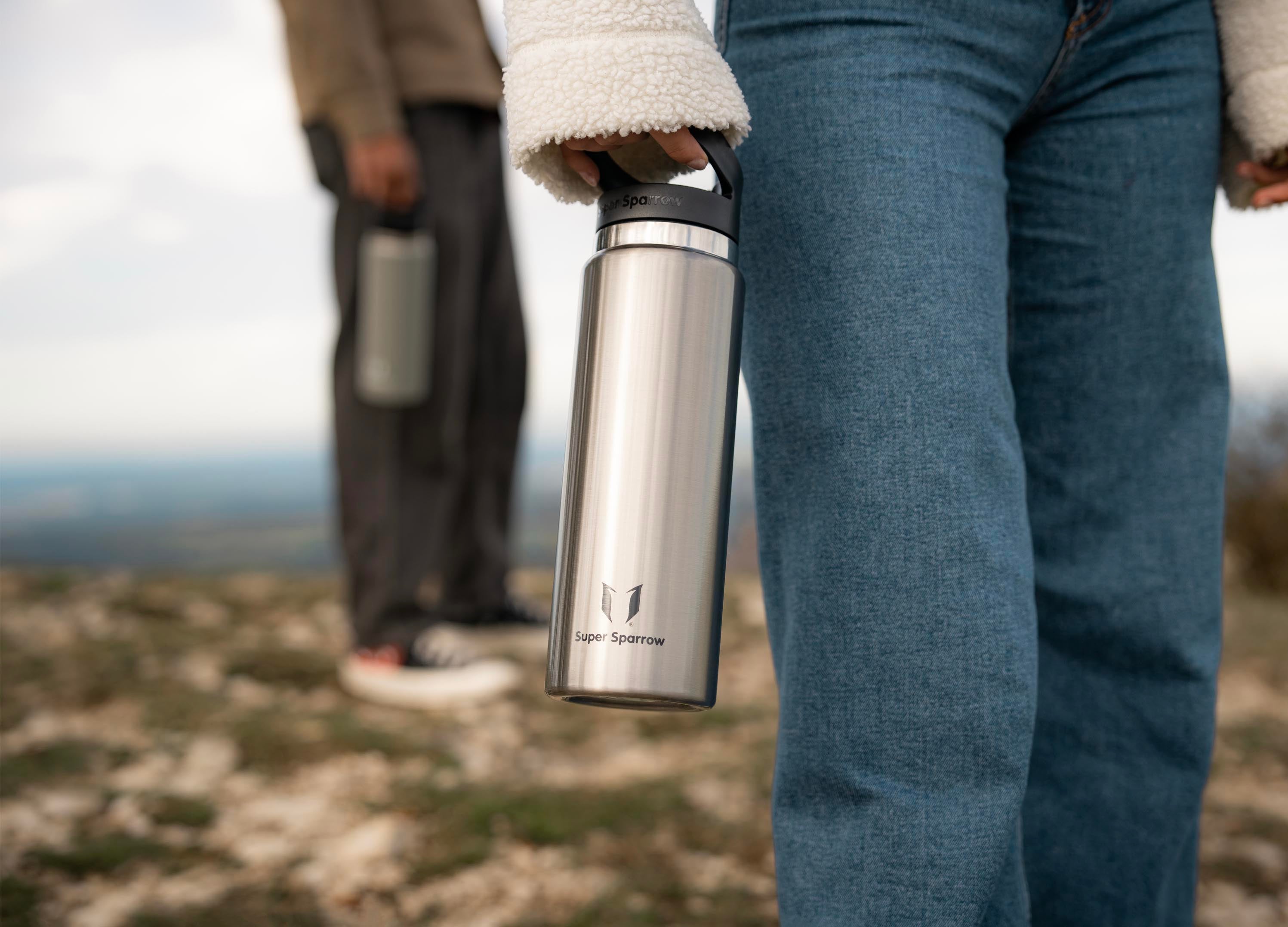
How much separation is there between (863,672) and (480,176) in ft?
5.71

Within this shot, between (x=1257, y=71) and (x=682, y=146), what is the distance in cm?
57

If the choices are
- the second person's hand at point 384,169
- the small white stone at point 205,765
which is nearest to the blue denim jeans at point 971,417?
the small white stone at point 205,765

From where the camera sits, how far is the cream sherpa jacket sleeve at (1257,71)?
2.72 ft

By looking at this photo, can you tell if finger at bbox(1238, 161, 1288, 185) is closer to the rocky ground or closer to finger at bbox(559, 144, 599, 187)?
finger at bbox(559, 144, 599, 187)

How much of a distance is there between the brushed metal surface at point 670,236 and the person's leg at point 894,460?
0.27ft

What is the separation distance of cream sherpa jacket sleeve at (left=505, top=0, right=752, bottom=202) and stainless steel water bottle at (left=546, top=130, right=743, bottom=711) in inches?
1.2

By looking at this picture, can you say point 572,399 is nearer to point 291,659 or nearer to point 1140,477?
point 1140,477

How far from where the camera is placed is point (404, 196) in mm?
1966

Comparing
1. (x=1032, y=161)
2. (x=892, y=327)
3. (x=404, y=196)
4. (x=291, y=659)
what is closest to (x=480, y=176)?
(x=404, y=196)

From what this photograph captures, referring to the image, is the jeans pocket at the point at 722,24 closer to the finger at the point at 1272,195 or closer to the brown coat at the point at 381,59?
the finger at the point at 1272,195

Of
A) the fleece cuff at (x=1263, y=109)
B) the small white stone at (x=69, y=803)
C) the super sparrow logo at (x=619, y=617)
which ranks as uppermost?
the fleece cuff at (x=1263, y=109)

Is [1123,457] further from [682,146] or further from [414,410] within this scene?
[414,410]

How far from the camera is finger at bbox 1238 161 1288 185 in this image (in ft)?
2.96

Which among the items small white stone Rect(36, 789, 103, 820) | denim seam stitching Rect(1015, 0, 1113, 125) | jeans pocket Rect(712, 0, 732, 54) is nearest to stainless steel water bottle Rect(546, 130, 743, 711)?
jeans pocket Rect(712, 0, 732, 54)
